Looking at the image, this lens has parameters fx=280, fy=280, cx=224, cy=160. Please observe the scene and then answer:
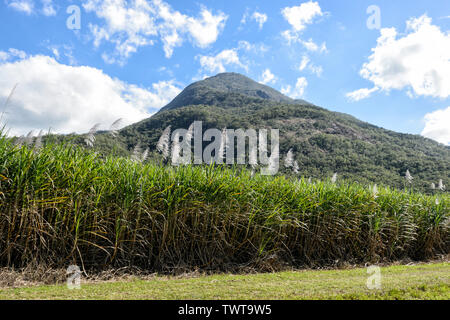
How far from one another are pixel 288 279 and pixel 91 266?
2.62m

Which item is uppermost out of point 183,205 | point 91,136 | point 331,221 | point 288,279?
point 91,136

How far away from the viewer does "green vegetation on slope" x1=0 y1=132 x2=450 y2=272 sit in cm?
350

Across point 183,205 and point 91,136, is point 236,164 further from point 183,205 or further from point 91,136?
point 91,136

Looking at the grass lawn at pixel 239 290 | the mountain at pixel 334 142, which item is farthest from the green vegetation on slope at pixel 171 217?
the mountain at pixel 334 142

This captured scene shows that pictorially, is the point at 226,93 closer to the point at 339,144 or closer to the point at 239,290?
the point at 339,144

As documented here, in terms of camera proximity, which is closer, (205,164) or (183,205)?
(183,205)

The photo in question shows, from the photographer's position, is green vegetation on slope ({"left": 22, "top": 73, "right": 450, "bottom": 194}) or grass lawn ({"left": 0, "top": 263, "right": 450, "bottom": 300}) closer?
grass lawn ({"left": 0, "top": 263, "right": 450, "bottom": 300})

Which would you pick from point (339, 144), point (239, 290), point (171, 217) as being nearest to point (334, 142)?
point (339, 144)

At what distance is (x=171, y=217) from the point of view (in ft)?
13.5

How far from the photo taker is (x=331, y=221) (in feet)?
17.0

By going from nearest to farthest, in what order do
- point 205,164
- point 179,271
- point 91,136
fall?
point 179,271 → point 91,136 → point 205,164

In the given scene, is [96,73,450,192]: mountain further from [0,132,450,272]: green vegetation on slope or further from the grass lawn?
the grass lawn

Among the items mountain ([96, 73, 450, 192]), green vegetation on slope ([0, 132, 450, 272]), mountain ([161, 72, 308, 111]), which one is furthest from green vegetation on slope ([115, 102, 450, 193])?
green vegetation on slope ([0, 132, 450, 272])

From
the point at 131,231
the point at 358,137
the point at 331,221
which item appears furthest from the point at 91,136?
the point at 358,137
